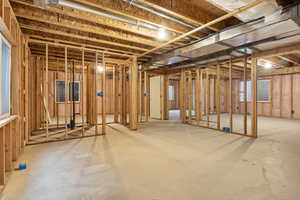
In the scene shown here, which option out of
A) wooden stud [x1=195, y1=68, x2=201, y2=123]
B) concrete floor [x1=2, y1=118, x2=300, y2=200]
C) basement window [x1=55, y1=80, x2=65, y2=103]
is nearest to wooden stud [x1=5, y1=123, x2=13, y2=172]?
concrete floor [x1=2, y1=118, x2=300, y2=200]

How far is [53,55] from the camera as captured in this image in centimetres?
535

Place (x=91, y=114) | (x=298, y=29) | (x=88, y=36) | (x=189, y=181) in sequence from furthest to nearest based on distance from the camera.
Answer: (x=91, y=114), (x=88, y=36), (x=298, y=29), (x=189, y=181)

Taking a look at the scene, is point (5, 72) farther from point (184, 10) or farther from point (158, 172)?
point (184, 10)

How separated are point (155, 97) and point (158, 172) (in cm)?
568

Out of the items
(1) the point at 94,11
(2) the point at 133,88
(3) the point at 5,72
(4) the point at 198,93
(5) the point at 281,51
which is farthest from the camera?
(4) the point at 198,93

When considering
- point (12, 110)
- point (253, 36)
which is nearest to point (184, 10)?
point (253, 36)

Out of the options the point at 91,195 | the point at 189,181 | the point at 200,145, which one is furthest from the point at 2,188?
the point at 200,145

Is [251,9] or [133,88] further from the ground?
[251,9]

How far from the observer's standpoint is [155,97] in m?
7.71

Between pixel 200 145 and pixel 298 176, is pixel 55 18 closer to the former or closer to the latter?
pixel 200 145

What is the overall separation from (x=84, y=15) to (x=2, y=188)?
272 centimetres

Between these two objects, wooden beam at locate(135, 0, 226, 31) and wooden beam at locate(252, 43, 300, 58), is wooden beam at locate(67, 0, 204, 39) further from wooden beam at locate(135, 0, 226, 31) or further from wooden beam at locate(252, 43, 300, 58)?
wooden beam at locate(252, 43, 300, 58)

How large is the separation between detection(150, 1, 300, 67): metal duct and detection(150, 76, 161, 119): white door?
10.0 feet

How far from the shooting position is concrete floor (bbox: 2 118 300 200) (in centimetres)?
168
